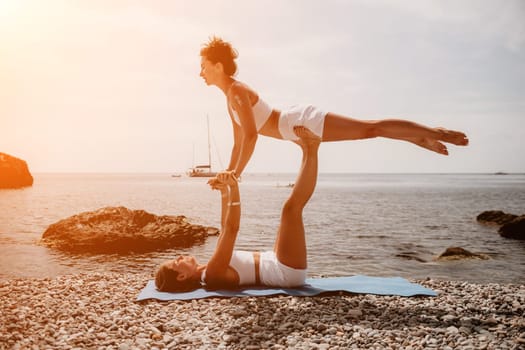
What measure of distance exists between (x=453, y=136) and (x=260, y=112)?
2.38m

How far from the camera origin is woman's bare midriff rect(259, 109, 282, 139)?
5816 mm

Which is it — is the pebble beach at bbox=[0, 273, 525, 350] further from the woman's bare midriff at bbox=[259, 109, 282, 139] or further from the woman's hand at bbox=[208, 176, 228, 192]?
the woman's bare midriff at bbox=[259, 109, 282, 139]

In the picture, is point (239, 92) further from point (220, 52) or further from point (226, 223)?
point (226, 223)

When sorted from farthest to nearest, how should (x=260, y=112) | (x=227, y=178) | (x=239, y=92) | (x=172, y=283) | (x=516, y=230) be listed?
(x=516, y=230), (x=172, y=283), (x=260, y=112), (x=239, y=92), (x=227, y=178)

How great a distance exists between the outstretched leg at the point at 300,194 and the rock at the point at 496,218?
22278 mm

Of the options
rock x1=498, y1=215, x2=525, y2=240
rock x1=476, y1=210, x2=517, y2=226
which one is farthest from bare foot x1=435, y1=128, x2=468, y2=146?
rock x1=476, y1=210, x2=517, y2=226

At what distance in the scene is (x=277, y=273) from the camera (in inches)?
232

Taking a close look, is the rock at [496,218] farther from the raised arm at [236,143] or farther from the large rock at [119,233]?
the raised arm at [236,143]

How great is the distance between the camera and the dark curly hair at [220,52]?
5.71 m

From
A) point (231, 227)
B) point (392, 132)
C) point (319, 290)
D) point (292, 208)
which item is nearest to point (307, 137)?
point (292, 208)

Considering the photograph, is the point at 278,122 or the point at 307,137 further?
the point at 278,122

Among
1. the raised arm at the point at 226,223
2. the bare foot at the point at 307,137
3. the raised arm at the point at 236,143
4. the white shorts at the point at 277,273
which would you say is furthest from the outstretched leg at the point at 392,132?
the white shorts at the point at 277,273

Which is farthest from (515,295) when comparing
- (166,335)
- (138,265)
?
(138,265)

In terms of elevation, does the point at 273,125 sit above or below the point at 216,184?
above
